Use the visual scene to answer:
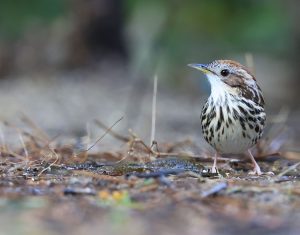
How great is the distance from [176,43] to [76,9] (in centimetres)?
188

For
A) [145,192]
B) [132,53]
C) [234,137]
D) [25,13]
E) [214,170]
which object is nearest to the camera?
[145,192]

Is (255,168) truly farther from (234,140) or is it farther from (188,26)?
(188,26)

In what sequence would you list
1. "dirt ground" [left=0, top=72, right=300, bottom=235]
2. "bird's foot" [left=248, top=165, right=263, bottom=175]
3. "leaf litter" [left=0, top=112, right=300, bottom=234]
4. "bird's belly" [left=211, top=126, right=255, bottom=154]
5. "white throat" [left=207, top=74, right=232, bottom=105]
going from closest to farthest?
"dirt ground" [left=0, top=72, right=300, bottom=235] < "leaf litter" [left=0, top=112, right=300, bottom=234] < "bird's foot" [left=248, top=165, right=263, bottom=175] < "bird's belly" [left=211, top=126, right=255, bottom=154] < "white throat" [left=207, top=74, right=232, bottom=105]

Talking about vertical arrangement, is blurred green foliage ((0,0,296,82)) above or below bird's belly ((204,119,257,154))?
above

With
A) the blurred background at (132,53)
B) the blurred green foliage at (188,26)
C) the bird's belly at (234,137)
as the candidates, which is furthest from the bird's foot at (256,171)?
the blurred green foliage at (188,26)

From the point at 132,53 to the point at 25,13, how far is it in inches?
92.3

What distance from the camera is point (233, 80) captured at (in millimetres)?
5484

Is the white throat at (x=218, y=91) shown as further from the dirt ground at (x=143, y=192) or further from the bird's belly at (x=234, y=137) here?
the dirt ground at (x=143, y=192)

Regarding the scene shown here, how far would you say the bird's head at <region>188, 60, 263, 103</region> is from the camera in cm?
545

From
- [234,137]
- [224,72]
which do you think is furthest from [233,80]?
[234,137]

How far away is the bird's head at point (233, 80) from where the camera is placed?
5449 millimetres

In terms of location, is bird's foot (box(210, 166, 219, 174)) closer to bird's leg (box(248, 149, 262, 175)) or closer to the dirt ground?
the dirt ground

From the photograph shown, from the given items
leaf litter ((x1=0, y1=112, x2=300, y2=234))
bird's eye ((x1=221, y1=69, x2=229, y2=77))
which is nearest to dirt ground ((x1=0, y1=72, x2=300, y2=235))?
leaf litter ((x1=0, y1=112, x2=300, y2=234))

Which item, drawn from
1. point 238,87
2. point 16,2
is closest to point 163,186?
point 238,87
